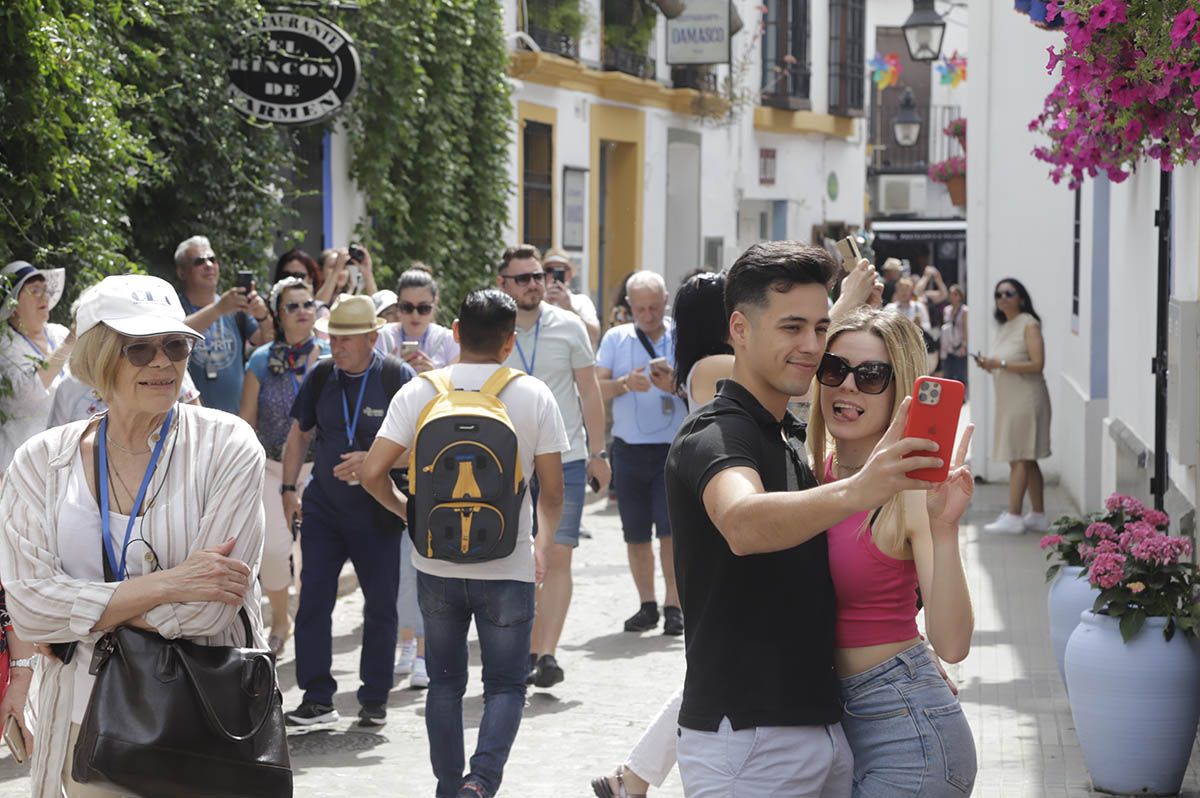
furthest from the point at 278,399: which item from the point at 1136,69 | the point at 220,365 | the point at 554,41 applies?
the point at 554,41

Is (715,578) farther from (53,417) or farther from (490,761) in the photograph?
(53,417)

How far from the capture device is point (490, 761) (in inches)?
234

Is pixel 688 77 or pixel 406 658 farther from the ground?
pixel 688 77

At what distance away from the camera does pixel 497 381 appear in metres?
6.45

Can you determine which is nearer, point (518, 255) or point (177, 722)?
point (177, 722)

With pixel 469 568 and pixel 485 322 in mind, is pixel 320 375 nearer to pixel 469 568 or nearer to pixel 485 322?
pixel 485 322

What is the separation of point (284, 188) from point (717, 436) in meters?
10.8

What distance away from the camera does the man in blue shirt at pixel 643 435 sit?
9477 millimetres

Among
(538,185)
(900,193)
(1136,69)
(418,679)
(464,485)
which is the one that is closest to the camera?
(1136,69)

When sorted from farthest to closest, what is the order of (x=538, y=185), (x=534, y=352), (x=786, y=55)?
(x=786, y=55)
(x=538, y=185)
(x=534, y=352)

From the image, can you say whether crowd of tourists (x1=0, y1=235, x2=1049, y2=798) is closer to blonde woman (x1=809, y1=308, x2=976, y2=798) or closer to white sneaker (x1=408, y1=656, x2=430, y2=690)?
blonde woman (x1=809, y1=308, x2=976, y2=798)

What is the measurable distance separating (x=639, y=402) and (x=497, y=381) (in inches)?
121

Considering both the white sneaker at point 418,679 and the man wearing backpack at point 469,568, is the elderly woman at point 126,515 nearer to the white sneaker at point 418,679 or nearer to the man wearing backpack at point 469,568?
the man wearing backpack at point 469,568

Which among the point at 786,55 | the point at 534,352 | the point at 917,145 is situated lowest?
the point at 534,352
